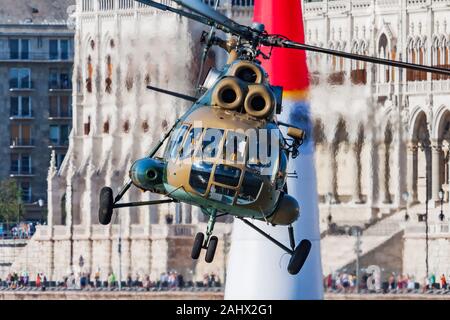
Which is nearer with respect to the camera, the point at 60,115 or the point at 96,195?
the point at 96,195

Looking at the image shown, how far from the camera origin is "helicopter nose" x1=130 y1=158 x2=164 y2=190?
39.1 metres

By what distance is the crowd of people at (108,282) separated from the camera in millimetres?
124625

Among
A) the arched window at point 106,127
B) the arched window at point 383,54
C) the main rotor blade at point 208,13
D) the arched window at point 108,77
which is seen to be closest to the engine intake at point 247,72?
the main rotor blade at point 208,13

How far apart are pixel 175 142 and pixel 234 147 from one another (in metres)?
1.02

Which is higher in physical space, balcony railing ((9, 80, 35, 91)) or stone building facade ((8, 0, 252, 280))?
balcony railing ((9, 80, 35, 91))

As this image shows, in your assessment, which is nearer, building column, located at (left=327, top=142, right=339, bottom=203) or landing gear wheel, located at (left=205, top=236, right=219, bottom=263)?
landing gear wheel, located at (left=205, top=236, right=219, bottom=263)

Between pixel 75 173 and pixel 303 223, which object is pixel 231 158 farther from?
pixel 75 173

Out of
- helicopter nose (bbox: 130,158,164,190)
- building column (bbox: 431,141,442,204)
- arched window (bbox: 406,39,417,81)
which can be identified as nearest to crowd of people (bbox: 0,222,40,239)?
arched window (bbox: 406,39,417,81)

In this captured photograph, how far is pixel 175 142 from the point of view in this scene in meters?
40.1

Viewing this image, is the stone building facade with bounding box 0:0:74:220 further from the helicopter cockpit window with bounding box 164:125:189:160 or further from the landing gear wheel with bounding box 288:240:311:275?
the landing gear wheel with bounding box 288:240:311:275

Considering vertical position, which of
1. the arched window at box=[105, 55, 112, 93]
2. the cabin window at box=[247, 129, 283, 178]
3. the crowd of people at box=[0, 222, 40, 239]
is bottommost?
the crowd of people at box=[0, 222, 40, 239]

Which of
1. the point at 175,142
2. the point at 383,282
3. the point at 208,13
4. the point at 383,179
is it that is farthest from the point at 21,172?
the point at 208,13

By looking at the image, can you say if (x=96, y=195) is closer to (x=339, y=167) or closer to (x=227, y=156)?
(x=339, y=167)

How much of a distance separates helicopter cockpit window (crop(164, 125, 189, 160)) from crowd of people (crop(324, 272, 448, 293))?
68.5 m
